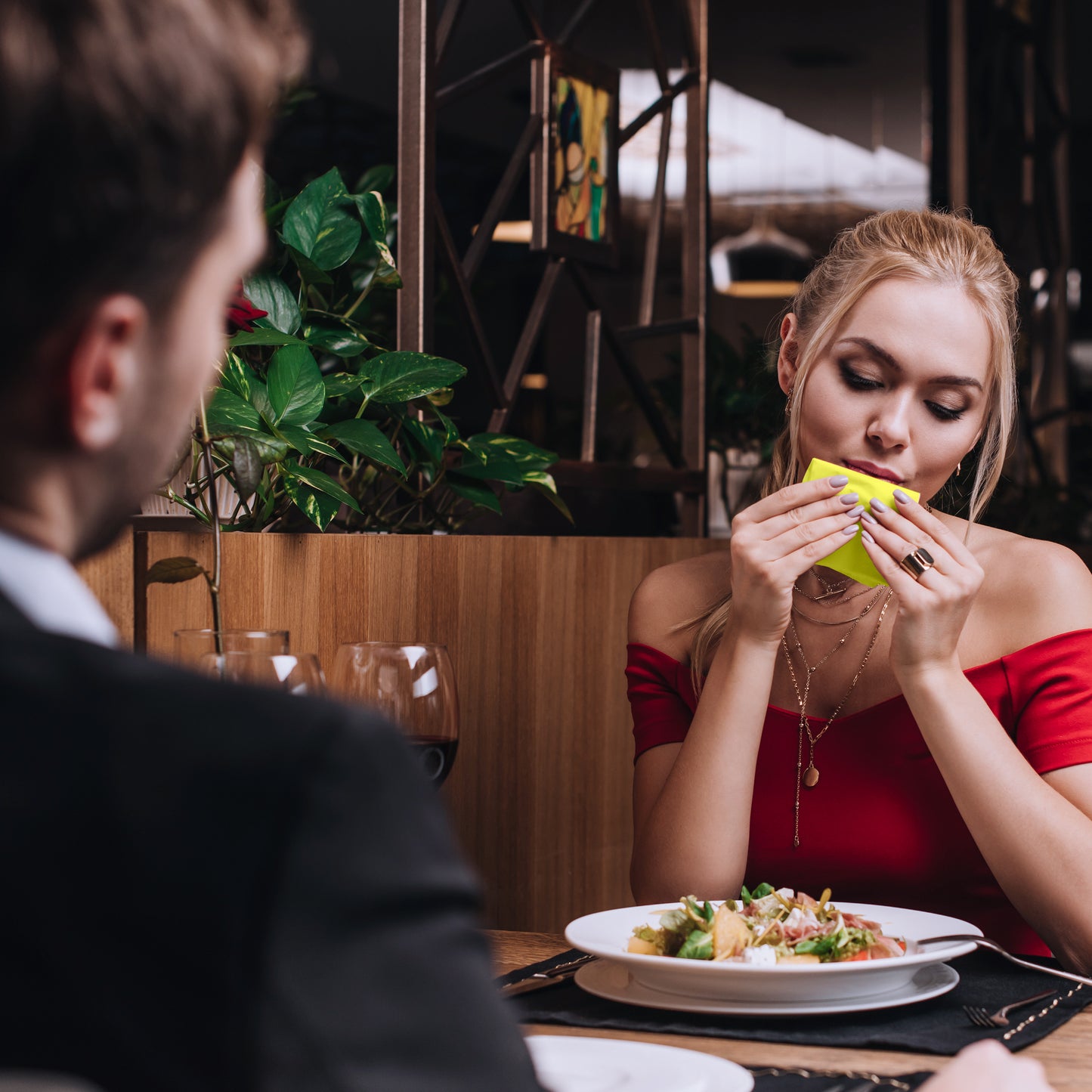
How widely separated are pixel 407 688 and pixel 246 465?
1.31 feet

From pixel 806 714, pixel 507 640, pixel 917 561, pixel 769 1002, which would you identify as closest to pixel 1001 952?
pixel 769 1002

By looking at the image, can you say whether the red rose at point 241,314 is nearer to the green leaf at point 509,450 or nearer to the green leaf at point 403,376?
the green leaf at point 403,376

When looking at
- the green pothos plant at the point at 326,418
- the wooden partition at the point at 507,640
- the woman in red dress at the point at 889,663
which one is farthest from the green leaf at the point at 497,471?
the woman in red dress at the point at 889,663

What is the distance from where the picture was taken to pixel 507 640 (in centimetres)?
202

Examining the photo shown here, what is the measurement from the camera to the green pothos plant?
4.72 feet

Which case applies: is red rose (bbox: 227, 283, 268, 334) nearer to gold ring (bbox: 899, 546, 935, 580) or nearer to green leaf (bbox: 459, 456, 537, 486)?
green leaf (bbox: 459, 456, 537, 486)

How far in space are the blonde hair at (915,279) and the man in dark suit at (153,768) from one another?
4.17ft

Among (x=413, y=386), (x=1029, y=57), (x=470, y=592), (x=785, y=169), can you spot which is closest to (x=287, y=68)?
(x=413, y=386)

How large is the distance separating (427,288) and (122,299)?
1612 mm

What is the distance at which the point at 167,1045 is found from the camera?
1.27 feet

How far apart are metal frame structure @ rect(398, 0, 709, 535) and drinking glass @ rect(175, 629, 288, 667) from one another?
945 mm

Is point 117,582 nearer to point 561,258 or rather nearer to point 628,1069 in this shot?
point 628,1069

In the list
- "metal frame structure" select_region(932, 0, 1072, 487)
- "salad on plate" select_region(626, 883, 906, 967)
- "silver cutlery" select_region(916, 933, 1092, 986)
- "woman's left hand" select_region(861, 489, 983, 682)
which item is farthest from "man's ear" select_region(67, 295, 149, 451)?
"metal frame structure" select_region(932, 0, 1072, 487)

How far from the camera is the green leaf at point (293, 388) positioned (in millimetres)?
1447
